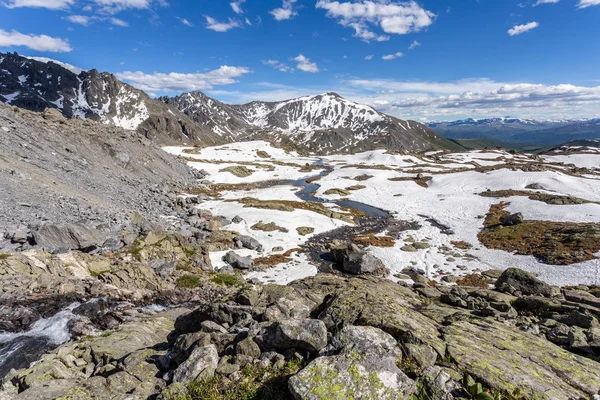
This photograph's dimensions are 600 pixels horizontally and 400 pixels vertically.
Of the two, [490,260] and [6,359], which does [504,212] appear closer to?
[490,260]

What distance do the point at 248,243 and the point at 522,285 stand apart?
1012 inches

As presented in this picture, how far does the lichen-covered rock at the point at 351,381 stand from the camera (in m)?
5.61

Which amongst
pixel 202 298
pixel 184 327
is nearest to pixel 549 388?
pixel 184 327

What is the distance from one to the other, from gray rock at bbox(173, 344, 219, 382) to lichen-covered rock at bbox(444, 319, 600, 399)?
605 cm

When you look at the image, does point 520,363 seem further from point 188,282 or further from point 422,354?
point 188,282

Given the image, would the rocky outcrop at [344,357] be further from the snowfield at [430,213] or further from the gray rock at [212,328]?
the snowfield at [430,213]

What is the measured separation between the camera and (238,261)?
28734mm

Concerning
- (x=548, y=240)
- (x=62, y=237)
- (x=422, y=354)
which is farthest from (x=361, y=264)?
(x=62, y=237)

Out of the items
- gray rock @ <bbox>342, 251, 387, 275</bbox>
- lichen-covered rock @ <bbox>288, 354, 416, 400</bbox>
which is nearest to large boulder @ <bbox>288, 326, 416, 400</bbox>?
lichen-covered rock @ <bbox>288, 354, 416, 400</bbox>

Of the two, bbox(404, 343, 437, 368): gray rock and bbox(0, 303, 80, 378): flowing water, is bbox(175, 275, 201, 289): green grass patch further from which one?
bbox(404, 343, 437, 368): gray rock

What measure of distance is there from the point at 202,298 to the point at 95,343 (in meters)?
10.6

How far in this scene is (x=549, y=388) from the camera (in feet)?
20.6

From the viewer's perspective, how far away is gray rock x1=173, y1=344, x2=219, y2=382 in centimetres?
713

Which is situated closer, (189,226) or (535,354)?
(535,354)
